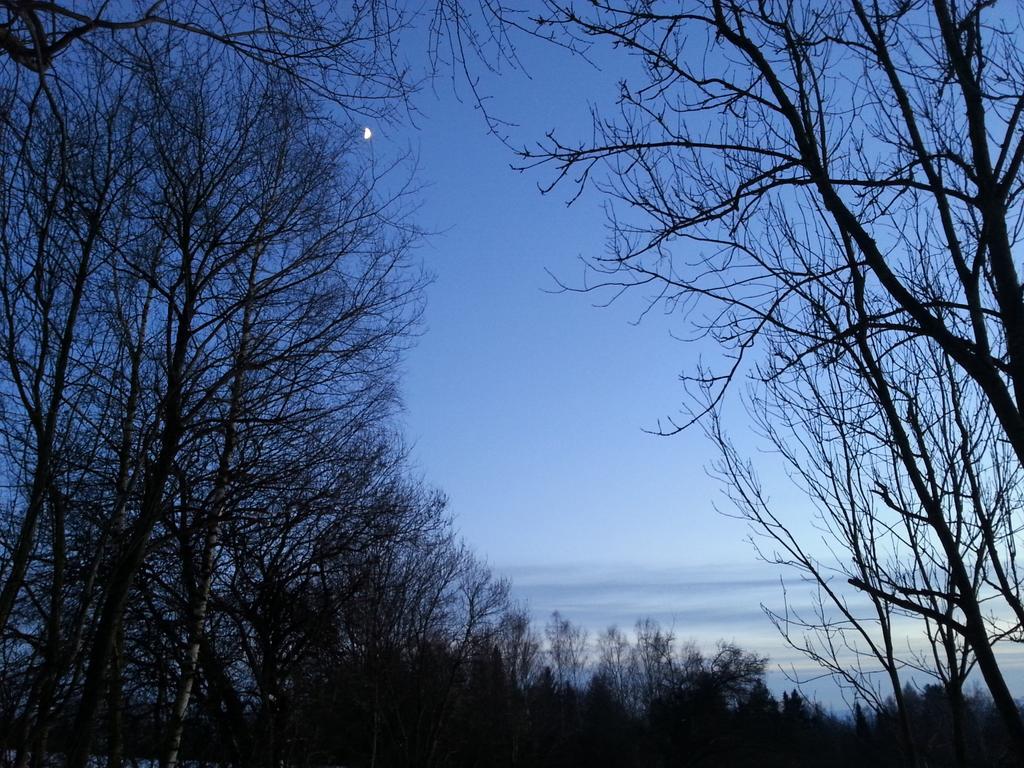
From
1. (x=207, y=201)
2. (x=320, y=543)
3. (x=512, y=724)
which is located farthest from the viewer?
(x=512, y=724)

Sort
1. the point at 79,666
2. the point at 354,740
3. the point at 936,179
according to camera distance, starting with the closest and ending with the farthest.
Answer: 1. the point at 936,179
2. the point at 79,666
3. the point at 354,740

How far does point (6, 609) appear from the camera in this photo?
138 inches

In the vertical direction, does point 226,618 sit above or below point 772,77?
below

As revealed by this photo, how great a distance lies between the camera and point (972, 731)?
16.3 feet

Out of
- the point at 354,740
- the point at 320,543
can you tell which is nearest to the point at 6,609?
the point at 320,543

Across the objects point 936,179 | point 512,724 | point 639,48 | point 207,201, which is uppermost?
point 207,201

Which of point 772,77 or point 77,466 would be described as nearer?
point 772,77

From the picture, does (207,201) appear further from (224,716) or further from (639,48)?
(224,716)

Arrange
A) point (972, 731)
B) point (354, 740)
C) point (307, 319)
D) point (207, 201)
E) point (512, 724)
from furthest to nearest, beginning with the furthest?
point (512, 724), point (354, 740), point (307, 319), point (207, 201), point (972, 731)

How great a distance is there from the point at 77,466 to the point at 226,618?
6.76m

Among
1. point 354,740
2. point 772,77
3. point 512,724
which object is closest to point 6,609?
point 772,77

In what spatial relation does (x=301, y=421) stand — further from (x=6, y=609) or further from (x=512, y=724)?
(x=512, y=724)

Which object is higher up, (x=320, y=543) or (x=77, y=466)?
(x=320, y=543)

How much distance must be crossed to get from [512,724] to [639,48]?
32.1m
